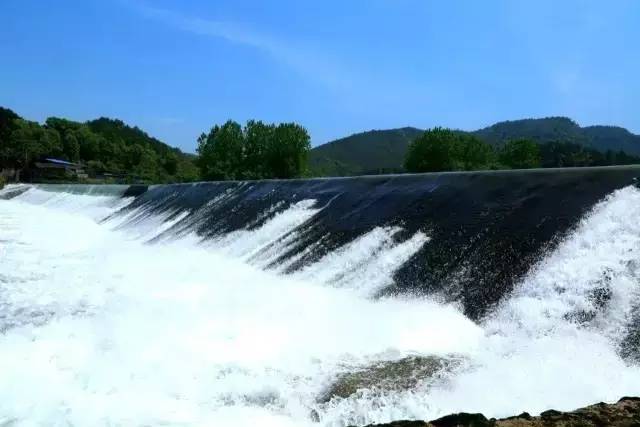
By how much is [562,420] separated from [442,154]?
158ft

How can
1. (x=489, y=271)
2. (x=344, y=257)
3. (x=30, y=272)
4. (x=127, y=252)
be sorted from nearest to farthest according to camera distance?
1. (x=489, y=271)
2. (x=344, y=257)
3. (x=30, y=272)
4. (x=127, y=252)

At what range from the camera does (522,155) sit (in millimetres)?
50969

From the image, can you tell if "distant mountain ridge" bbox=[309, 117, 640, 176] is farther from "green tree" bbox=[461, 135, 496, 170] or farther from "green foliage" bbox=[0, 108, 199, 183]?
"green tree" bbox=[461, 135, 496, 170]

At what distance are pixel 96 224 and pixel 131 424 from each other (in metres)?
21.3

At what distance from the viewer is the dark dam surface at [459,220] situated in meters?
6.91

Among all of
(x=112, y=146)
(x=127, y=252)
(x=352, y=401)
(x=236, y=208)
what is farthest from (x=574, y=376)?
(x=112, y=146)

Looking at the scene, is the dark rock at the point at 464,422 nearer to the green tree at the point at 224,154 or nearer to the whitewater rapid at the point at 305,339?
the whitewater rapid at the point at 305,339

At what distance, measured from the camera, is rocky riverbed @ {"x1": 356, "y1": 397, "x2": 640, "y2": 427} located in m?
2.28

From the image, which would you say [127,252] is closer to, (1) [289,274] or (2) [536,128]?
(1) [289,274]

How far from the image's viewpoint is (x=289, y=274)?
8.90m

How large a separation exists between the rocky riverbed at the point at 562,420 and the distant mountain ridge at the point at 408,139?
137 metres

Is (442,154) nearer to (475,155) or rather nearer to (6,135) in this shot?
(475,155)

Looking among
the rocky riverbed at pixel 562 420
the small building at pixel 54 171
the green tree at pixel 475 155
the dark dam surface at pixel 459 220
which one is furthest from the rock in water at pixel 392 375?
the small building at pixel 54 171

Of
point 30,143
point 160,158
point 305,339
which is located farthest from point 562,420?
point 160,158
